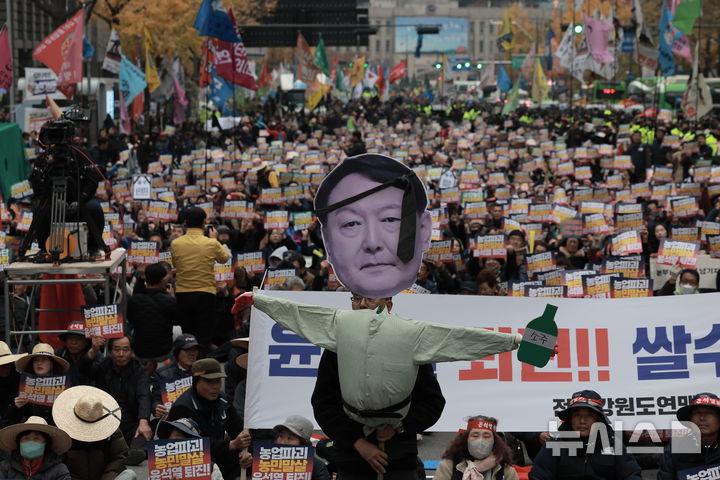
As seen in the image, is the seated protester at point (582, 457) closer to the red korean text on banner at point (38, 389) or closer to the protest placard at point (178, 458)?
the protest placard at point (178, 458)

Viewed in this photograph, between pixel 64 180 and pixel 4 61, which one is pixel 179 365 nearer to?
pixel 64 180

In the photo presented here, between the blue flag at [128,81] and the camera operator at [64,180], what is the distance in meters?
17.6

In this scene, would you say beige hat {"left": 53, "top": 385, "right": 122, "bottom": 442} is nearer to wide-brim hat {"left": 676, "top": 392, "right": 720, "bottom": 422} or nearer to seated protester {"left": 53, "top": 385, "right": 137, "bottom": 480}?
seated protester {"left": 53, "top": 385, "right": 137, "bottom": 480}

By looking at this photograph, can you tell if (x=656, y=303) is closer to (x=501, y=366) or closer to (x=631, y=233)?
(x=501, y=366)

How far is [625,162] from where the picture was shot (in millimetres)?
24781

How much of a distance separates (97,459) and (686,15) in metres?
27.7

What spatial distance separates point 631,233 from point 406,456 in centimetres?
896

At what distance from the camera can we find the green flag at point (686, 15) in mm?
32781

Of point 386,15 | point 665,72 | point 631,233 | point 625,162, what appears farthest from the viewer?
point 386,15

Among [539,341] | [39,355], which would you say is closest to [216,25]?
[39,355]

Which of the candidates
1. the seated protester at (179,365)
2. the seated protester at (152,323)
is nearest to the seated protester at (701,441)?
the seated protester at (179,365)

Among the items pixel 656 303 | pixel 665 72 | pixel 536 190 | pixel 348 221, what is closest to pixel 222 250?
pixel 656 303

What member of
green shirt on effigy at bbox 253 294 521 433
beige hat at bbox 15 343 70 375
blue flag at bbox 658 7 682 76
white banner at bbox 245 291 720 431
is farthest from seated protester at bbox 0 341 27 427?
blue flag at bbox 658 7 682 76

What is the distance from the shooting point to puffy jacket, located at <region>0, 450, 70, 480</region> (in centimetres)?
737
